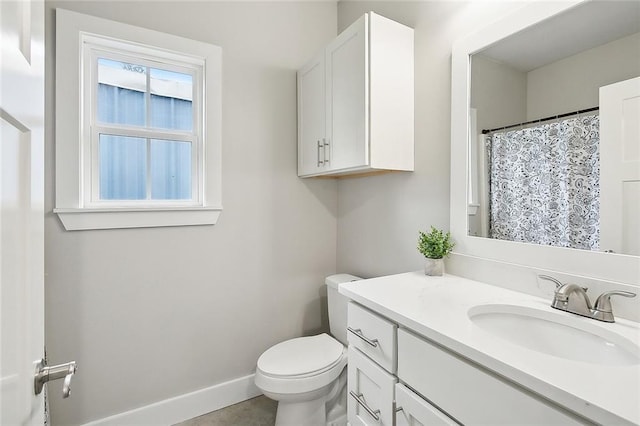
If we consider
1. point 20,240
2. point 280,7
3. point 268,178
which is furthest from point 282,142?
point 20,240

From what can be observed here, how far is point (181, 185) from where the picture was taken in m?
1.91

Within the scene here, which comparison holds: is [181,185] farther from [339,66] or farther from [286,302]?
[339,66]

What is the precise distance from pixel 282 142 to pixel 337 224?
0.72 m

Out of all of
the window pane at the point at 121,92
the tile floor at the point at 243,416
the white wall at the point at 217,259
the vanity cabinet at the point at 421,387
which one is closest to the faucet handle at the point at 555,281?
the vanity cabinet at the point at 421,387

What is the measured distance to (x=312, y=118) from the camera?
Result: 1.97m

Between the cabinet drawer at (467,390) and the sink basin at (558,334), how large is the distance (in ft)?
0.80

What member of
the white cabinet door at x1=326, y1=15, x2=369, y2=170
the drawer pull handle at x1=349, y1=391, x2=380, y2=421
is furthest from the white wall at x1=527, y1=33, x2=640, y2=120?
the drawer pull handle at x1=349, y1=391, x2=380, y2=421

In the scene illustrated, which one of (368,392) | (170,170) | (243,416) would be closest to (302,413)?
(243,416)

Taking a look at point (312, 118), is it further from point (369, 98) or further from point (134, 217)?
point (134, 217)

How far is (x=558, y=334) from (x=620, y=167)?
0.54m

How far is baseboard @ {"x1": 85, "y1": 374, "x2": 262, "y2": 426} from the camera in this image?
1688mm

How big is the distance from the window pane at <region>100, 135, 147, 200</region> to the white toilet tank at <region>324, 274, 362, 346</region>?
1242 millimetres

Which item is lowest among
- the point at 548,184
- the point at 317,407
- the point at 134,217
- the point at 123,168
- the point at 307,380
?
the point at 317,407

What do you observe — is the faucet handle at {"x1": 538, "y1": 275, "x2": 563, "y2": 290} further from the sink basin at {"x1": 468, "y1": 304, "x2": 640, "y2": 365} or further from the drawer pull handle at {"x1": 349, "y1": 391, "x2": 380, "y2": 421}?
the drawer pull handle at {"x1": 349, "y1": 391, "x2": 380, "y2": 421}
